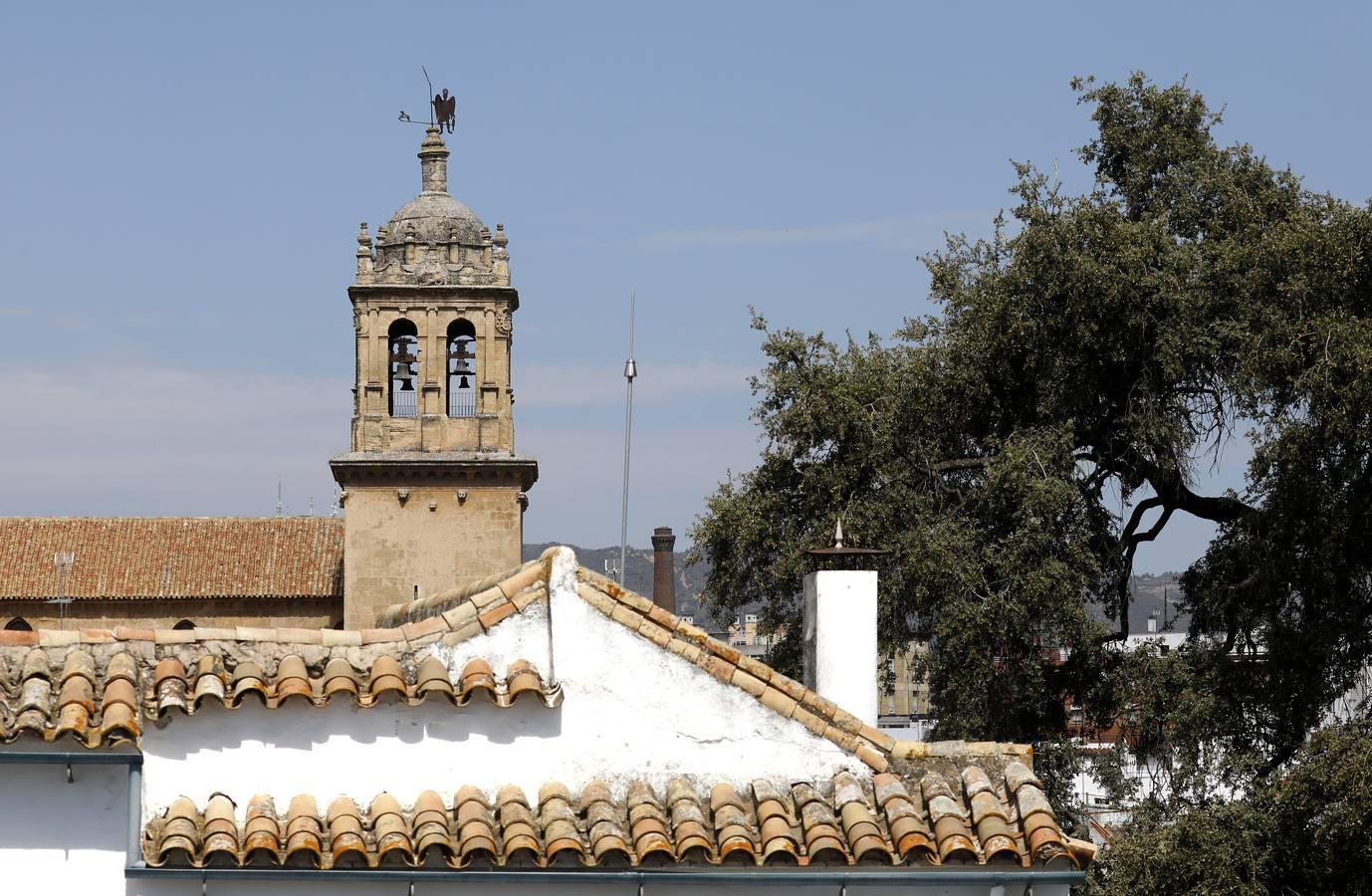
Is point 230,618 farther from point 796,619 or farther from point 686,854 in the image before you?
point 686,854

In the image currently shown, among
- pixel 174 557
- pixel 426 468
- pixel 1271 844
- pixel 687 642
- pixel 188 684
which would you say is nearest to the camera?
pixel 188 684

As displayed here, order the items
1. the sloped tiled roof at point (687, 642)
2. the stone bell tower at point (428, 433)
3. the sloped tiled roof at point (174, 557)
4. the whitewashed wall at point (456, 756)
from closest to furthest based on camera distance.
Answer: the whitewashed wall at point (456, 756), the sloped tiled roof at point (687, 642), the stone bell tower at point (428, 433), the sloped tiled roof at point (174, 557)

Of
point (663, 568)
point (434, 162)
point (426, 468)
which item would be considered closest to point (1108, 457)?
point (426, 468)

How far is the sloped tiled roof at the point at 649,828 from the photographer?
738 centimetres

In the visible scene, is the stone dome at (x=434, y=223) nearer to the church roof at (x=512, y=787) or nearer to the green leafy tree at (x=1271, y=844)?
the green leafy tree at (x=1271, y=844)

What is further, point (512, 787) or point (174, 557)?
point (174, 557)

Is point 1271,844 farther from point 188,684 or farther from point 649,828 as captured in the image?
point 188,684

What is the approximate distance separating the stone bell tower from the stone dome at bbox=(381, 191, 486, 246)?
2.4 inches

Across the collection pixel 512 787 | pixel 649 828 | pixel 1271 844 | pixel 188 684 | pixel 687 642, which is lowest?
pixel 1271 844

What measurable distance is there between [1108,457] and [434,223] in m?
21.3

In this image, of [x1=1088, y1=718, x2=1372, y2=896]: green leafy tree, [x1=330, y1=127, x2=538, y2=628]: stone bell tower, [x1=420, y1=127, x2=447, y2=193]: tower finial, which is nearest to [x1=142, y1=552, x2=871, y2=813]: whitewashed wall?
[x1=1088, y1=718, x2=1372, y2=896]: green leafy tree

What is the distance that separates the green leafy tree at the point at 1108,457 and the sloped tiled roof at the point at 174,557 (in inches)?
890

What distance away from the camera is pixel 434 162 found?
41.9 metres

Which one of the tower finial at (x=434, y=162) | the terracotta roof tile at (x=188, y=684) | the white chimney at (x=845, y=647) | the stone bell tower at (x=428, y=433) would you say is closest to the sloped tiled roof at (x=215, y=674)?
the terracotta roof tile at (x=188, y=684)
